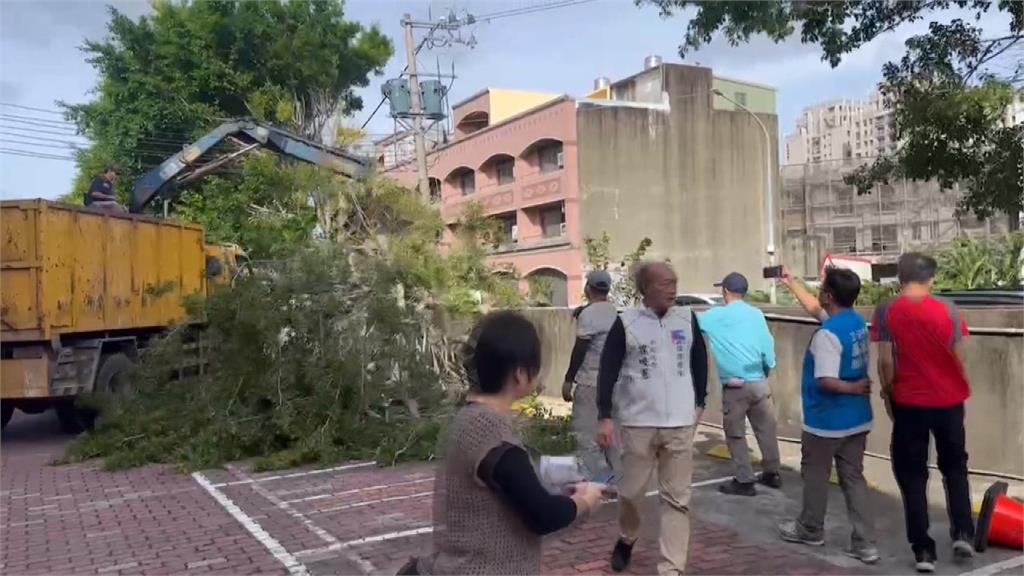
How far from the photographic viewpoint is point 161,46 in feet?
88.0

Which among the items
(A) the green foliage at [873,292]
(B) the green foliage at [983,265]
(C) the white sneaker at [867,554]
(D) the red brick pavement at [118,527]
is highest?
(B) the green foliage at [983,265]

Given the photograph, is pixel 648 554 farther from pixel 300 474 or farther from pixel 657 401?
pixel 300 474

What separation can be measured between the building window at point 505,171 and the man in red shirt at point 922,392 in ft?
117

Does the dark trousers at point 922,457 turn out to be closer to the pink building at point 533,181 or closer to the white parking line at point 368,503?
the white parking line at point 368,503

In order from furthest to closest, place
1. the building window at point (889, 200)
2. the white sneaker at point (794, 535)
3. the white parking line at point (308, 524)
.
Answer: the building window at point (889, 200) < the white parking line at point (308, 524) < the white sneaker at point (794, 535)

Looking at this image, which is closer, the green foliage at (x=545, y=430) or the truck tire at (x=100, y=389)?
the green foliage at (x=545, y=430)

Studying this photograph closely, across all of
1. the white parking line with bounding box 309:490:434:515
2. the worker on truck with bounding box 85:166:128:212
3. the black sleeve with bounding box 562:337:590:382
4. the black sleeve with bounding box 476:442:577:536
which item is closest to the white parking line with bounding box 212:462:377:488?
the white parking line with bounding box 309:490:434:515

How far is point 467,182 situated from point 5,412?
3288 cm

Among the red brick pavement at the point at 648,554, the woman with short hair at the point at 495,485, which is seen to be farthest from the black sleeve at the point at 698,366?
the woman with short hair at the point at 495,485

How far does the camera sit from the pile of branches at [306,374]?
9.63 meters

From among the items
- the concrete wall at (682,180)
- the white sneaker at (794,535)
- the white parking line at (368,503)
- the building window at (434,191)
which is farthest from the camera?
the concrete wall at (682,180)

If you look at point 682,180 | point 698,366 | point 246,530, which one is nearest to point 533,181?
point 682,180

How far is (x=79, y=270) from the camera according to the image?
1207 centimetres

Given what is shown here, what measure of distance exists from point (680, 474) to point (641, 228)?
33.2 metres
